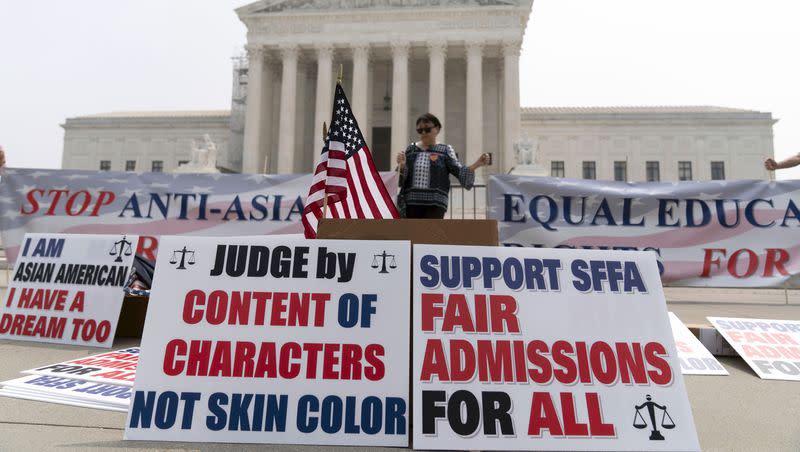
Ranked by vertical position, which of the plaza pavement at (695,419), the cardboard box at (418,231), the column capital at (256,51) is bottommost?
the plaza pavement at (695,419)

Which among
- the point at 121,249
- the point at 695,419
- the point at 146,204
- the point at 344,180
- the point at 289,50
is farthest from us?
the point at 289,50

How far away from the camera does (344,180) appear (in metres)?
4.33

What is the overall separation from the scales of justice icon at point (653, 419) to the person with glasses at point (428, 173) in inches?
122

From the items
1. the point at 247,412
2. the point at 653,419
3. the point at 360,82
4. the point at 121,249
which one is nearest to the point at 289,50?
the point at 360,82

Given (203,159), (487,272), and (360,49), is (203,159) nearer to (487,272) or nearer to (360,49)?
(360,49)

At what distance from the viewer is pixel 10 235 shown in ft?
30.0

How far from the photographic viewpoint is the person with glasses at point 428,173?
16.9 feet

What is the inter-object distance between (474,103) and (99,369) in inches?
1304

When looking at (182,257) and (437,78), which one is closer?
(182,257)

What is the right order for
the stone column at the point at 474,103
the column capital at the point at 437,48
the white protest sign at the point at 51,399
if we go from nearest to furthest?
the white protest sign at the point at 51,399 → the stone column at the point at 474,103 → the column capital at the point at 437,48

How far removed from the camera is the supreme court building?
34938 mm

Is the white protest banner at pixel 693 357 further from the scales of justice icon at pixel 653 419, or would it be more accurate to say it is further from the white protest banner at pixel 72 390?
the white protest banner at pixel 72 390

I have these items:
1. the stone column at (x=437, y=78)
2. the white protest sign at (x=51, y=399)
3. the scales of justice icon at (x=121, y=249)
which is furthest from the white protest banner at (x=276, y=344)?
the stone column at (x=437, y=78)

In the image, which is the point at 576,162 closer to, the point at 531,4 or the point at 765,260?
the point at 531,4
